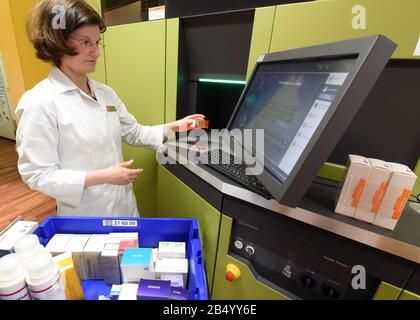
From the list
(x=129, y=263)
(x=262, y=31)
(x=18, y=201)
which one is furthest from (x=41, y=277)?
(x=18, y=201)

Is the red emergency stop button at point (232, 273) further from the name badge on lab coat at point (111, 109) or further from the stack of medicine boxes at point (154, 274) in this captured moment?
the name badge on lab coat at point (111, 109)

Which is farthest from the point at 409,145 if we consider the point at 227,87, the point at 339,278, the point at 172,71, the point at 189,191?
the point at 172,71

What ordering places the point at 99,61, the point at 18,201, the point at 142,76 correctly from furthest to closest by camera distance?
the point at 18,201, the point at 99,61, the point at 142,76

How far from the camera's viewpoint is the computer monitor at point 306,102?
1.45ft

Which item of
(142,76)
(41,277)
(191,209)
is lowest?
(191,209)

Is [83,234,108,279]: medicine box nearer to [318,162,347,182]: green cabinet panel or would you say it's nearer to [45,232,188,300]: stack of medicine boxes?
[45,232,188,300]: stack of medicine boxes

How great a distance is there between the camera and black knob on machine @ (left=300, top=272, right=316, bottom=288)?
748mm

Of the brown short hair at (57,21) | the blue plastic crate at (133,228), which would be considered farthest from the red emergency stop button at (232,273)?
the brown short hair at (57,21)

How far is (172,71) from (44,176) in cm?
79

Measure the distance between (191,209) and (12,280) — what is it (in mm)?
702

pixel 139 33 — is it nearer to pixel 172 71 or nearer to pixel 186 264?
pixel 172 71

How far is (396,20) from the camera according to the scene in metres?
0.68

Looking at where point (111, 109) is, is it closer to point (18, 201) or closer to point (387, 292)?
point (387, 292)

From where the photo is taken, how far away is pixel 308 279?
2.46 ft
